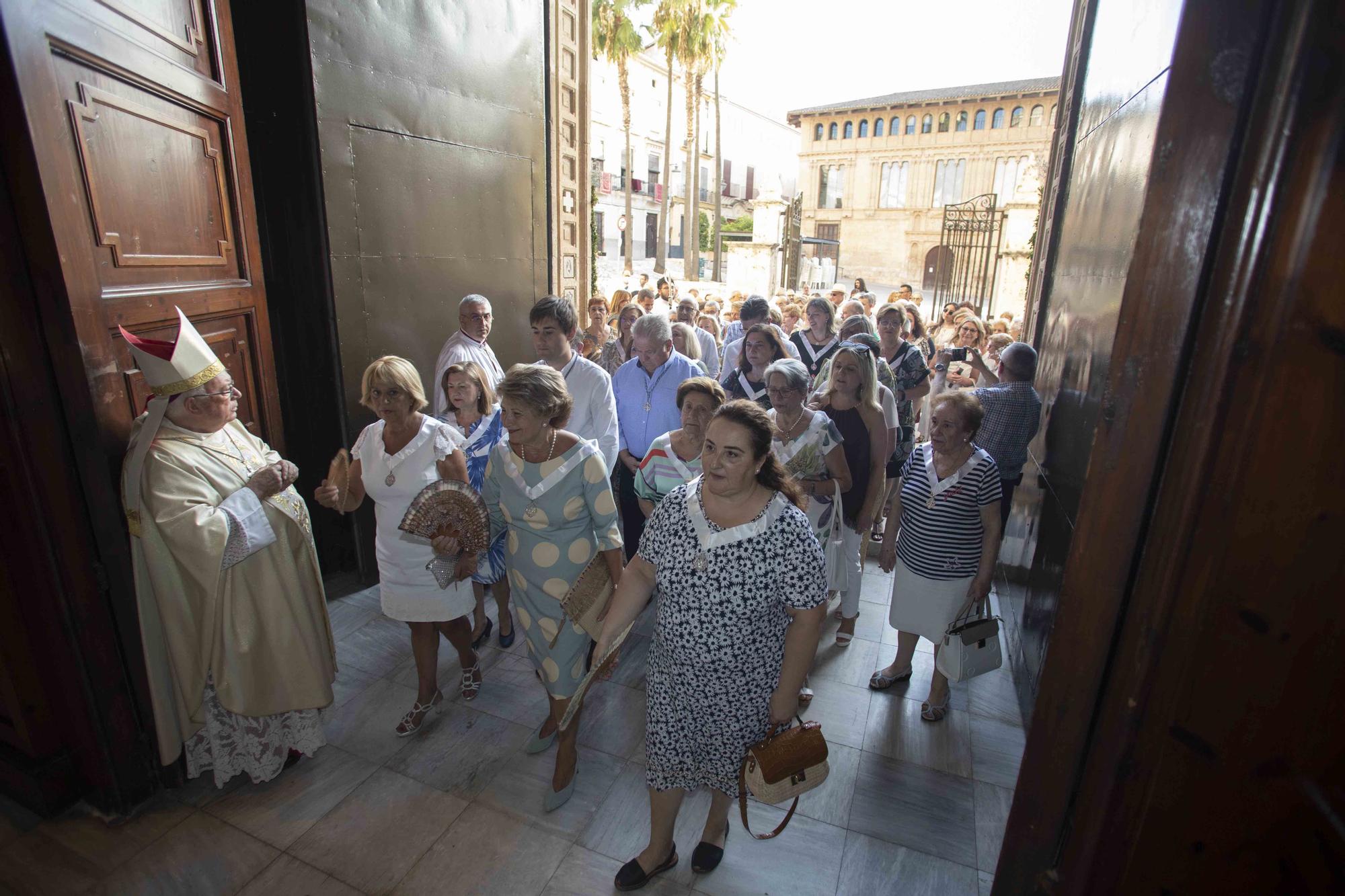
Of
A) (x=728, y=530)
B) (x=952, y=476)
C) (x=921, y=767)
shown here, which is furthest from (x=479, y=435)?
(x=921, y=767)

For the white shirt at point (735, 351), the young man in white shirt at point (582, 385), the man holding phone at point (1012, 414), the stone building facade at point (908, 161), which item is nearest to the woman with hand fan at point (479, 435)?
the young man in white shirt at point (582, 385)

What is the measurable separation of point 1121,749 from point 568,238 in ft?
26.1

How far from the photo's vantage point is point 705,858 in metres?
2.73

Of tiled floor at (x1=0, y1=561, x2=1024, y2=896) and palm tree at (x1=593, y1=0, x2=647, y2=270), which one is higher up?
palm tree at (x1=593, y1=0, x2=647, y2=270)

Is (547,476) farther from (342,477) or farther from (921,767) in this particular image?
(921,767)

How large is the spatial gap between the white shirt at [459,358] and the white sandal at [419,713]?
1884mm

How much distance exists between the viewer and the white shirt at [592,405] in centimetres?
424

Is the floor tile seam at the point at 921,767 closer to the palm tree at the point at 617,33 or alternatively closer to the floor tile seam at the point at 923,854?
the floor tile seam at the point at 923,854

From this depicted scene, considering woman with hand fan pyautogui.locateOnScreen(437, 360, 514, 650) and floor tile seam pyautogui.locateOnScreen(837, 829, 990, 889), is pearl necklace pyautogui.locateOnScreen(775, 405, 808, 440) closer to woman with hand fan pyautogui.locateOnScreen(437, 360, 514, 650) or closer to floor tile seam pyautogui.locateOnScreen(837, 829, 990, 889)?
woman with hand fan pyautogui.locateOnScreen(437, 360, 514, 650)

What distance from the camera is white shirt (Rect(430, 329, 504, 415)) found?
4.67 metres

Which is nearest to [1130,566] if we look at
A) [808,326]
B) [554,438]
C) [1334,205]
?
[1334,205]

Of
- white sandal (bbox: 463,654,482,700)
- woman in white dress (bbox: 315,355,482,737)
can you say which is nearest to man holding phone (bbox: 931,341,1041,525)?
woman in white dress (bbox: 315,355,482,737)

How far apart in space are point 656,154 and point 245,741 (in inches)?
1836

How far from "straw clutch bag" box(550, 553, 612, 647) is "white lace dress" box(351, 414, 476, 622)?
0.80 meters
